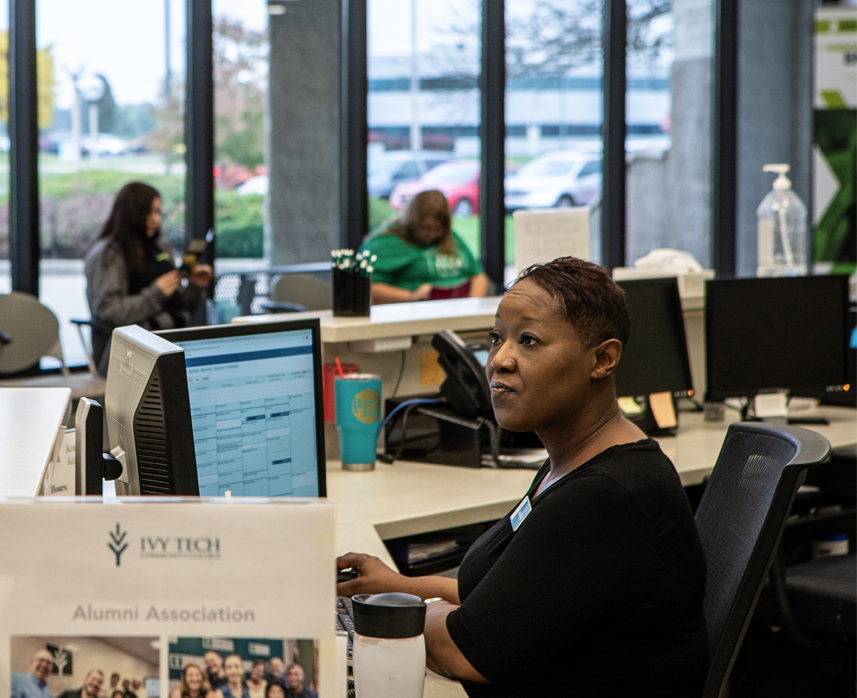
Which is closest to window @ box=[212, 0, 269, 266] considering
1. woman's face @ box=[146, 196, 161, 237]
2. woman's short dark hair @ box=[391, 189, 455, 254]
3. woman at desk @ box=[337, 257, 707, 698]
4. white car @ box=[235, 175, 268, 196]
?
white car @ box=[235, 175, 268, 196]

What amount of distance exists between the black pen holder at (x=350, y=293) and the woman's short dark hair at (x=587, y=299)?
125 centimetres

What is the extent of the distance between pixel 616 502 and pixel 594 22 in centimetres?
564

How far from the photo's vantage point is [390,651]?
94cm

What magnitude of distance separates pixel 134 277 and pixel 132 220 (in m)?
0.25

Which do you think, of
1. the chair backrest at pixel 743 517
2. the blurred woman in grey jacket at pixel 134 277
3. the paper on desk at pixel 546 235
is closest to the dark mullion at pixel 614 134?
the blurred woman in grey jacket at pixel 134 277

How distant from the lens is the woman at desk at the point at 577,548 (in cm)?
118

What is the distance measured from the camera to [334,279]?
256 cm

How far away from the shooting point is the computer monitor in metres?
1.09

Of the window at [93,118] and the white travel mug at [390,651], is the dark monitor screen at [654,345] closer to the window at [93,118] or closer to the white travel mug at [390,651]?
the white travel mug at [390,651]

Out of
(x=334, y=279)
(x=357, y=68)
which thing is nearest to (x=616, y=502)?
(x=334, y=279)

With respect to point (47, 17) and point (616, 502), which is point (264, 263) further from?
point (616, 502)

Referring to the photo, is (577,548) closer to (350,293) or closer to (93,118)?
(350,293)

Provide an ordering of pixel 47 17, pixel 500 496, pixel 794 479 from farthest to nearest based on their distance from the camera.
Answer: pixel 47 17 → pixel 500 496 → pixel 794 479

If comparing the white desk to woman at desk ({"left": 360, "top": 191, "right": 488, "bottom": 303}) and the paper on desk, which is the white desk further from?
woman at desk ({"left": 360, "top": 191, "right": 488, "bottom": 303})
